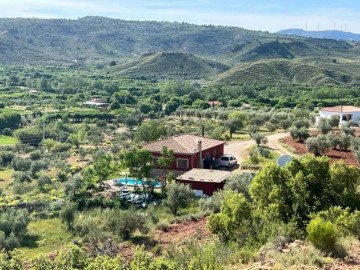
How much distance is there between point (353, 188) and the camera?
14820 mm

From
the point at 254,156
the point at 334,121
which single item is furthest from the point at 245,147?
the point at 334,121

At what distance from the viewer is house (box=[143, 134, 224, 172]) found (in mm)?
33438

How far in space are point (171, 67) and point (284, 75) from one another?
42920 millimetres

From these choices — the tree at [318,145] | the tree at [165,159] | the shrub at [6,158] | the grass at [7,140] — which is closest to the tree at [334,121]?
the tree at [318,145]

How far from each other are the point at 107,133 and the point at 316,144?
115 feet

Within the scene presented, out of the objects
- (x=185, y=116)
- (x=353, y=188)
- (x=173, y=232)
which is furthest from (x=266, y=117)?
(x=353, y=188)

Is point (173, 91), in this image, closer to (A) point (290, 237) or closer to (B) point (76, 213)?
(B) point (76, 213)

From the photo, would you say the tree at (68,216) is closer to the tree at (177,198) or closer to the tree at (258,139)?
the tree at (177,198)

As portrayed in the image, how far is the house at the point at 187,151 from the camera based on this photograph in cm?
3344

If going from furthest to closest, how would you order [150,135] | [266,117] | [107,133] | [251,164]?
[107,133] < [266,117] < [150,135] < [251,164]

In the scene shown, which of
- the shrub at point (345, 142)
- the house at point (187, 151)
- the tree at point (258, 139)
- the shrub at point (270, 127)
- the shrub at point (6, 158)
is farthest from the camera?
the shrub at point (270, 127)

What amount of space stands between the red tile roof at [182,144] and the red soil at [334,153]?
609 cm

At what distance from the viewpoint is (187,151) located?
3338cm

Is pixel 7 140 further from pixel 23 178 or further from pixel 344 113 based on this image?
pixel 344 113
